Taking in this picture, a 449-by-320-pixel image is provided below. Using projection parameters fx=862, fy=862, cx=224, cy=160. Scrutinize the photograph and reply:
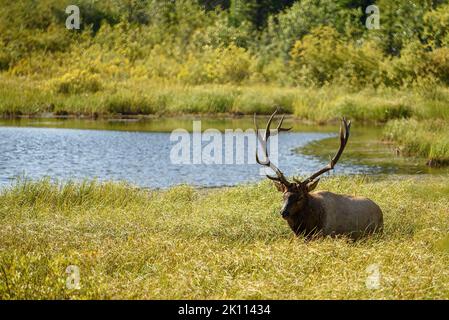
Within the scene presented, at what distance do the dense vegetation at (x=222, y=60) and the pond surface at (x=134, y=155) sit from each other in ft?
10.4

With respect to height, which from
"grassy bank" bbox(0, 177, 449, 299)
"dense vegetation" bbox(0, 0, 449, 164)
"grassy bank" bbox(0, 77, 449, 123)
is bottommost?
"grassy bank" bbox(0, 177, 449, 299)

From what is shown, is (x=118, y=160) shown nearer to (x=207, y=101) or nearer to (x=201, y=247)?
(x=201, y=247)

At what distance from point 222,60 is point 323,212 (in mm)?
30948

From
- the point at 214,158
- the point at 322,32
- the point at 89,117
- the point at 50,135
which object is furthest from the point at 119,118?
the point at 322,32

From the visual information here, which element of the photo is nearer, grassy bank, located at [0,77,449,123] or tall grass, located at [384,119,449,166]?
tall grass, located at [384,119,449,166]

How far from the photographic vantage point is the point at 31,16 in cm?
4822

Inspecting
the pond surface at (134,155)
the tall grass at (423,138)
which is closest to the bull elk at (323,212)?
the pond surface at (134,155)

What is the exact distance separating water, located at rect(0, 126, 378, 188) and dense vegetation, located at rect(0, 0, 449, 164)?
21.7ft

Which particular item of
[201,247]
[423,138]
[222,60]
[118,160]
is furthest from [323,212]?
[222,60]

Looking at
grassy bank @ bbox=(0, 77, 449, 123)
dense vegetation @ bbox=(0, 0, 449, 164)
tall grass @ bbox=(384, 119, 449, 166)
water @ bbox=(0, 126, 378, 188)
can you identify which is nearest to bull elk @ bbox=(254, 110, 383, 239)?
water @ bbox=(0, 126, 378, 188)

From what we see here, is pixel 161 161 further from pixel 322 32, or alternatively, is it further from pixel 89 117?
pixel 322 32

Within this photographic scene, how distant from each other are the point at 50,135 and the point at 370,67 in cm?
1771

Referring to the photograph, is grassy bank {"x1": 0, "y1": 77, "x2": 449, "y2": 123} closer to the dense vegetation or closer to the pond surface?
the dense vegetation

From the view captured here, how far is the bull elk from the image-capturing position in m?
10.4
